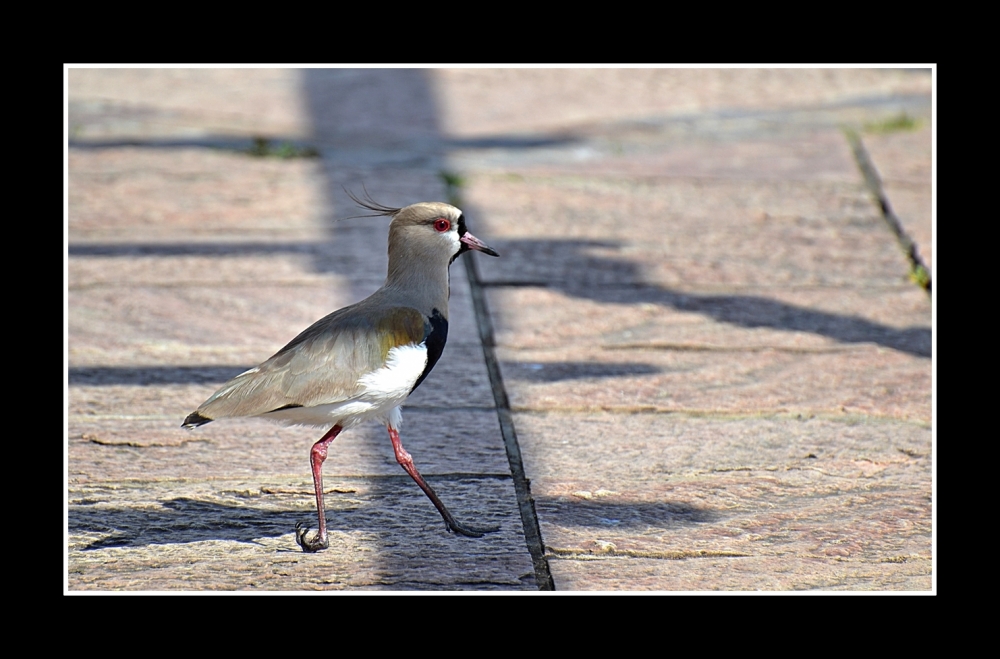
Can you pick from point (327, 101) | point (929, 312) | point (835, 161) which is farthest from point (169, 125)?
point (929, 312)

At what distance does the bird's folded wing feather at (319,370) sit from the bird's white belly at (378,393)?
2cm

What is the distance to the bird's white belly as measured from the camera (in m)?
3.68

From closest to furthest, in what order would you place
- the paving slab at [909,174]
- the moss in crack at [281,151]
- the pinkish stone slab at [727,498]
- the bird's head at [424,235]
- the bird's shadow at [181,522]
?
1. the pinkish stone slab at [727,498]
2. the bird's shadow at [181,522]
3. the bird's head at [424,235]
4. the paving slab at [909,174]
5. the moss in crack at [281,151]

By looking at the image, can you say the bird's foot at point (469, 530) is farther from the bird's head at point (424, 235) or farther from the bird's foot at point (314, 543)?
the bird's head at point (424, 235)

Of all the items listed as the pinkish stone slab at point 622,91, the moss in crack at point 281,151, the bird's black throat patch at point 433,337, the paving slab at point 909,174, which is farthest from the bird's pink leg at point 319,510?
the pinkish stone slab at point 622,91

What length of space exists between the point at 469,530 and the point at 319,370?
2.21 feet

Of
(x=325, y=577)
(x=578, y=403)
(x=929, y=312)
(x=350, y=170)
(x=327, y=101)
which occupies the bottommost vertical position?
(x=325, y=577)

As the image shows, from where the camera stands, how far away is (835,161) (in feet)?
25.4

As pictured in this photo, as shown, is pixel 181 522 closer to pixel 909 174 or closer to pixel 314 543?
pixel 314 543

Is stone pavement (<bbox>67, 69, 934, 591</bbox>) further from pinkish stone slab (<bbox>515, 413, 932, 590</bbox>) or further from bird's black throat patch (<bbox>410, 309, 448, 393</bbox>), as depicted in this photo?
bird's black throat patch (<bbox>410, 309, 448, 393</bbox>)

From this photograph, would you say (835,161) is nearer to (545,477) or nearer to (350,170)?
(350,170)

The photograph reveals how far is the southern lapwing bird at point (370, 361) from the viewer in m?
3.67

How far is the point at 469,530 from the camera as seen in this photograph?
12.5ft

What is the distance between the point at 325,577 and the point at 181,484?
0.84 metres
